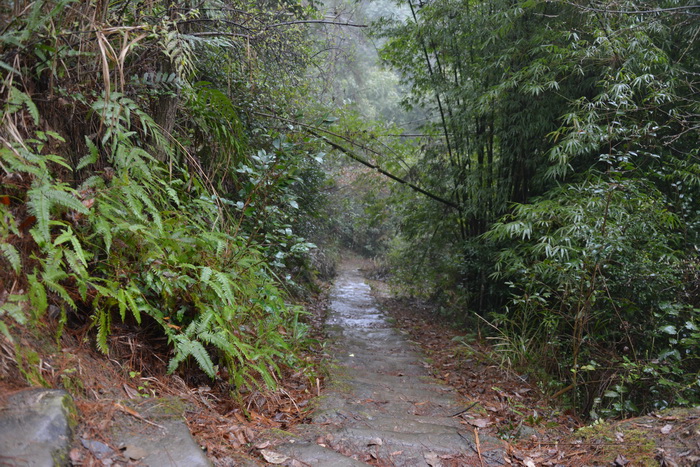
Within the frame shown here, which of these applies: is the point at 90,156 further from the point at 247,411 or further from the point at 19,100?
the point at 247,411

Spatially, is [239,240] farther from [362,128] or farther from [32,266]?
[362,128]

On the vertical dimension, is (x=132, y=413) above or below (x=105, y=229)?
below

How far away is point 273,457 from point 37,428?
0.95m

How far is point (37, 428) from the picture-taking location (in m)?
1.36

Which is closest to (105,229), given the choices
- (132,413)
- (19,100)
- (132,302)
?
(132,302)

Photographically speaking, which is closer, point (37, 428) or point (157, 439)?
point (37, 428)

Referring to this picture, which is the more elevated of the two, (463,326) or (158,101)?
(158,101)

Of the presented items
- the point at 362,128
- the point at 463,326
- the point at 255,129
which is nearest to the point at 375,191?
the point at 362,128

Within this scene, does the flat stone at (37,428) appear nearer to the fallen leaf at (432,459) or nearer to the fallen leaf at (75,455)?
the fallen leaf at (75,455)

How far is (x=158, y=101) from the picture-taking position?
2.98 m

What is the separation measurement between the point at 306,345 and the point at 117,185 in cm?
235

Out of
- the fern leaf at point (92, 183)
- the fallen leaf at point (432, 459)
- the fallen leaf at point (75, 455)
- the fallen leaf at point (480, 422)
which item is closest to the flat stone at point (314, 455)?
the fallen leaf at point (432, 459)

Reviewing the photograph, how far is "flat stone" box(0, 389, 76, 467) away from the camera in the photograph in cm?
129

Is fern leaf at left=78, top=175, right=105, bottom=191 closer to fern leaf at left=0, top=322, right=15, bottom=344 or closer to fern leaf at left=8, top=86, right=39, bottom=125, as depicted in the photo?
fern leaf at left=8, top=86, right=39, bottom=125
